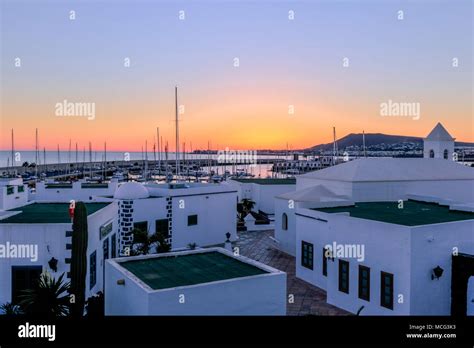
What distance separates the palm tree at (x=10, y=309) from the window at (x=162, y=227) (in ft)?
33.9

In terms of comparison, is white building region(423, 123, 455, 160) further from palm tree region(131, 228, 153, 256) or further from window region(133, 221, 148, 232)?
palm tree region(131, 228, 153, 256)

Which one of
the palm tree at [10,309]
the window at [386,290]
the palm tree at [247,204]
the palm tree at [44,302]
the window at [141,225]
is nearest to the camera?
the palm tree at [44,302]

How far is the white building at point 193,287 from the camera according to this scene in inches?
399

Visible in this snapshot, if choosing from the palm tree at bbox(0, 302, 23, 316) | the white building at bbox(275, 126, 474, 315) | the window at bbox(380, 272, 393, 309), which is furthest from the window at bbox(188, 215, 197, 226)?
the window at bbox(380, 272, 393, 309)

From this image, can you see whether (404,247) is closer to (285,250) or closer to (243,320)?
(243,320)

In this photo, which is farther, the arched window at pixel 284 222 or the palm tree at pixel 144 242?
the arched window at pixel 284 222

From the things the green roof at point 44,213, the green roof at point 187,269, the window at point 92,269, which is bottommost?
the window at point 92,269

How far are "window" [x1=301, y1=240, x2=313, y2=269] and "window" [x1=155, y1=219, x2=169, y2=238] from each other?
7.53 metres

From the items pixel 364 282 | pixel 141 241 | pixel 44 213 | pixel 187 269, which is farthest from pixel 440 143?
pixel 44 213

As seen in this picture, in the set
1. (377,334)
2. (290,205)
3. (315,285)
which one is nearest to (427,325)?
(377,334)

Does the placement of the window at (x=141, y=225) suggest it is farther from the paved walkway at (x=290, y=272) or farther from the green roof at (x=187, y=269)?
the green roof at (x=187, y=269)

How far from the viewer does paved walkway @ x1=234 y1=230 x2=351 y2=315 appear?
16203 millimetres

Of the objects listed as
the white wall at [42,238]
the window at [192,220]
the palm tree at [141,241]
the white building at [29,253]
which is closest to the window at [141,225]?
the palm tree at [141,241]

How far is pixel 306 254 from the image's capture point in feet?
64.7
